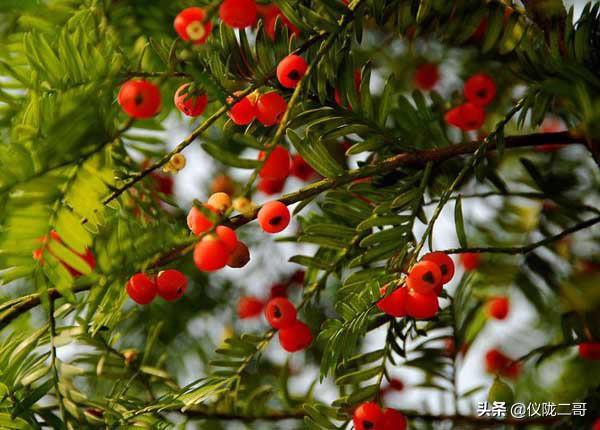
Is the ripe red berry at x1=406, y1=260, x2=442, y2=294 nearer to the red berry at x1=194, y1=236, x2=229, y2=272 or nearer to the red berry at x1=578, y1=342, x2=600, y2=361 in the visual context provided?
the red berry at x1=194, y1=236, x2=229, y2=272

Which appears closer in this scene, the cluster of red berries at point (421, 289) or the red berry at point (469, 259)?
the cluster of red berries at point (421, 289)

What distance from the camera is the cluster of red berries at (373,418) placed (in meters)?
0.68

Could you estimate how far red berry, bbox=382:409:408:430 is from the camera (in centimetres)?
69

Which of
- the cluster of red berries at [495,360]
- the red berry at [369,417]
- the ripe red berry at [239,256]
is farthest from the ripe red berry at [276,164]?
the cluster of red berries at [495,360]

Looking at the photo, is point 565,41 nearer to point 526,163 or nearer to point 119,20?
point 526,163

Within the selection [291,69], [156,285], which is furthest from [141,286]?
[291,69]

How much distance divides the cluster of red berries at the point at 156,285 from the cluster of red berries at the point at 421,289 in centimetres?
18

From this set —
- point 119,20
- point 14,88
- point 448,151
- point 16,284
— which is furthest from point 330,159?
point 16,284

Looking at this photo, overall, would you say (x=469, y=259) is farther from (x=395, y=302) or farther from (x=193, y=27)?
(x=193, y=27)

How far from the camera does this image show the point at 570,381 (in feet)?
3.51

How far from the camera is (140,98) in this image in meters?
0.51

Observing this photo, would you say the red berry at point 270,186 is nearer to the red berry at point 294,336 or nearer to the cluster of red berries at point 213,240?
the red berry at point 294,336

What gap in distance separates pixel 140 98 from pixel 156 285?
0.61ft

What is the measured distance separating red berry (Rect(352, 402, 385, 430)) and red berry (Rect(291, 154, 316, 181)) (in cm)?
47
